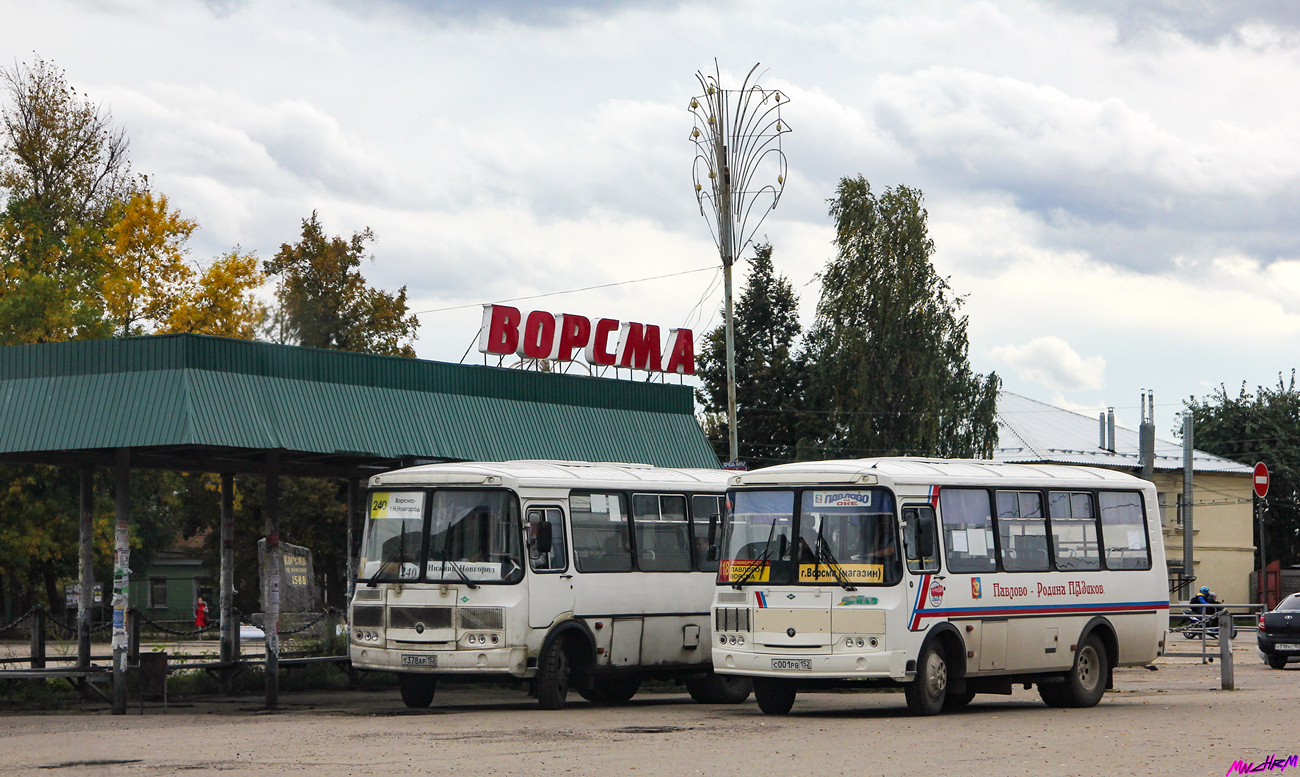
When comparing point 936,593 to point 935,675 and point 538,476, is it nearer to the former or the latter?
point 935,675

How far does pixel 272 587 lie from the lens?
20.5 m

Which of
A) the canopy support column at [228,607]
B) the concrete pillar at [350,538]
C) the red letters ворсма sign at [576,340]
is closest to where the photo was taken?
the concrete pillar at [350,538]

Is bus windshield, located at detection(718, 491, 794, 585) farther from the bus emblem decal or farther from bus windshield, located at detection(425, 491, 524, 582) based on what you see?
bus windshield, located at detection(425, 491, 524, 582)

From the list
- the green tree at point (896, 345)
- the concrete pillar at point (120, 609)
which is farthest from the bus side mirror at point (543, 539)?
the green tree at point (896, 345)

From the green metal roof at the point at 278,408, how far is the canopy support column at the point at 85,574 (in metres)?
Result: 1.03

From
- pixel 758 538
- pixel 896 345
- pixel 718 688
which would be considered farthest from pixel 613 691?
pixel 896 345

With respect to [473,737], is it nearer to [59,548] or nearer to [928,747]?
[928,747]

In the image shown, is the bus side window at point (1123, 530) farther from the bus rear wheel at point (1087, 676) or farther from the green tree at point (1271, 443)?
the green tree at point (1271, 443)

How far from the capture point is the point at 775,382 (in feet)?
211

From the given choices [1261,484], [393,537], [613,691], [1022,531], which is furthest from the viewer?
[1261,484]

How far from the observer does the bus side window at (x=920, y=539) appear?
16.9 m

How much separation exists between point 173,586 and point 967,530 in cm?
6758

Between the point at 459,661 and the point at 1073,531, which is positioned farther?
the point at 1073,531

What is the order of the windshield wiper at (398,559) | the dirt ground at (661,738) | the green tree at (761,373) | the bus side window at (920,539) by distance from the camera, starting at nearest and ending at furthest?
the dirt ground at (661,738) < the bus side window at (920,539) < the windshield wiper at (398,559) < the green tree at (761,373)
